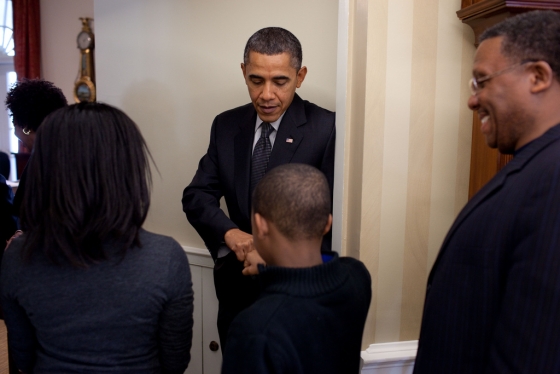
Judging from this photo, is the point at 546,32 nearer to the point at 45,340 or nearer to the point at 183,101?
the point at 45,340

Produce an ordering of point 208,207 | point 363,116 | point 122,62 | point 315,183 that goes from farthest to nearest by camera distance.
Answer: point 122,62, point 208,207, point 363,116, point 315,183

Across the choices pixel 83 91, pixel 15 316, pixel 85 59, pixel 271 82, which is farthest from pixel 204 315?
pixel 85 59

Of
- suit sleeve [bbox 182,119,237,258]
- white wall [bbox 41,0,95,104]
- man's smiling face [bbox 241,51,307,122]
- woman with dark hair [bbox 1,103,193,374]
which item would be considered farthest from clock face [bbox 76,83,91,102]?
woman with dark hair [bbox 1,103,193,374]

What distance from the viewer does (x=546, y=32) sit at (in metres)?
1.08

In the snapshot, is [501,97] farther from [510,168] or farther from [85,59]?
[85,59]

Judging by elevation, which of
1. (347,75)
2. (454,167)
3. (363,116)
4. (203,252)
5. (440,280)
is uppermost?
(347,75)

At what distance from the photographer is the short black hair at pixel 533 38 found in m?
1.07

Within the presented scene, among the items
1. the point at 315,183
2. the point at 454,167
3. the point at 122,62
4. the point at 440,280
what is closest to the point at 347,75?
the point at 454,167

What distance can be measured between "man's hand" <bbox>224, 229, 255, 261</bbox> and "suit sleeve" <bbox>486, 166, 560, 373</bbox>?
939 mm

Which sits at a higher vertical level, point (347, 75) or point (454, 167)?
point (347, 75)

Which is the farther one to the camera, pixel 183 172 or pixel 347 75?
pixel 183 172

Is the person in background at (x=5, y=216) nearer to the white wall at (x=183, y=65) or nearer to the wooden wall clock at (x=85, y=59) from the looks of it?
the white wall at (x=183, y=65)

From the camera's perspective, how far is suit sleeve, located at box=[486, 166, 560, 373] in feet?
3.02

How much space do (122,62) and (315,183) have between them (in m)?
2.25
